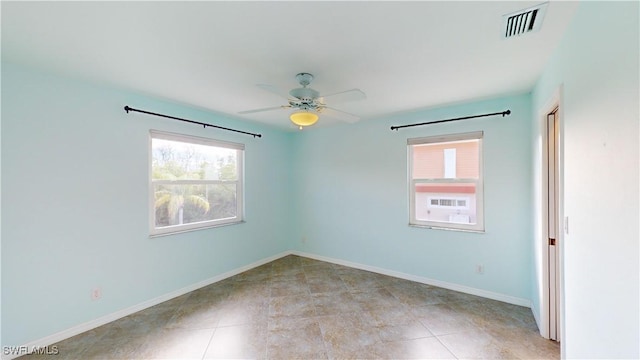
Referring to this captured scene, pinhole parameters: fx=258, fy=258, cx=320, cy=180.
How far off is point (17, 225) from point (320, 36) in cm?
292

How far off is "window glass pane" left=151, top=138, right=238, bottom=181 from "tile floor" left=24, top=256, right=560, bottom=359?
5.18ft

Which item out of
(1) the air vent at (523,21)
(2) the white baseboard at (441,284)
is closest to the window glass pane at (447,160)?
(2) the white baseboard at (441,284)

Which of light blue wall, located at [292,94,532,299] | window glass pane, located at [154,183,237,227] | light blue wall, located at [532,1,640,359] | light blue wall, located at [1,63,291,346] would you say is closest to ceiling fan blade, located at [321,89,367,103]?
light blue wall, located at [532,1,640,359]

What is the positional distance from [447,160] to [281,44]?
276cm

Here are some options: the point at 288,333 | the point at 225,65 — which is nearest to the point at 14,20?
the point at 225,65

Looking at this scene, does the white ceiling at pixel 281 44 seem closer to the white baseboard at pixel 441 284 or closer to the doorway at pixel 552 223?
the doorway at pixel 552 223

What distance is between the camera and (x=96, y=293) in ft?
8.57

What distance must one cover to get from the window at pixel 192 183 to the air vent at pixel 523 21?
3462mm

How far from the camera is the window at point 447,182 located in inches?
132

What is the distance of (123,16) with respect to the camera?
5.05 feet

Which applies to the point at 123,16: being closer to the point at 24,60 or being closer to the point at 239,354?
the point at 24,60

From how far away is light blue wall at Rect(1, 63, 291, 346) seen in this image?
2.17 meters

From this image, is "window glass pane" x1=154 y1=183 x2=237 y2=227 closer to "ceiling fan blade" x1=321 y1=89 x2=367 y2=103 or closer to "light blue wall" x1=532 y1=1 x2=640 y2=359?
"ceiling fan blade" x1=321 y1=89 x2=367 y2=103

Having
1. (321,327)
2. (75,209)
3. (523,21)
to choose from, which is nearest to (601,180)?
(523,21)
